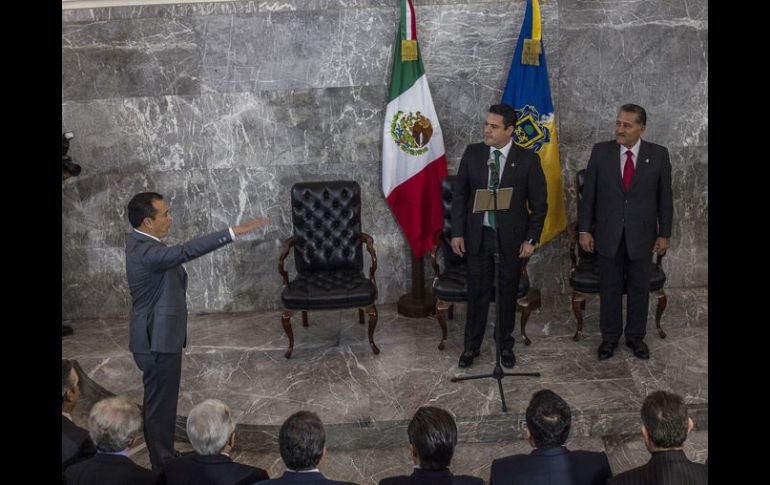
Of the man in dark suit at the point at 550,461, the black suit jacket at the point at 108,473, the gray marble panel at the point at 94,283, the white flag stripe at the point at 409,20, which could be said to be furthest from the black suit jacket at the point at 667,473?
the gray marble panel at the point at 94,283

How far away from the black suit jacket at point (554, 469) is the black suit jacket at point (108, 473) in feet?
4.06

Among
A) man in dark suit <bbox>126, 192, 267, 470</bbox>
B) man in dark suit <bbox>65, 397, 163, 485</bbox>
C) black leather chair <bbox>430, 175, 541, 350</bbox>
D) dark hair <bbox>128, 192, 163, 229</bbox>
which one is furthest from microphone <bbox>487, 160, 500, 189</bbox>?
man in dark suit <bbox>65, 397, 163, 485</bbox>

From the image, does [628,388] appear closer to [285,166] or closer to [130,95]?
[285,166]

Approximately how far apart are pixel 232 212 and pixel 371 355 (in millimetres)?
1774

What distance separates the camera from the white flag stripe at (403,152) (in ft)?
20.2

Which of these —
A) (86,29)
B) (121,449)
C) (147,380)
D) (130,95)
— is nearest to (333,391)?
(147,380)

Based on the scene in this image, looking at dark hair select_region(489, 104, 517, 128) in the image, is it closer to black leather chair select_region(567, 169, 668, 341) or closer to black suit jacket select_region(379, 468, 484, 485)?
black leather chair select_region(567, 169, 668, 341)

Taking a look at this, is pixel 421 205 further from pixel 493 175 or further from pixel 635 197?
pixel 493 175

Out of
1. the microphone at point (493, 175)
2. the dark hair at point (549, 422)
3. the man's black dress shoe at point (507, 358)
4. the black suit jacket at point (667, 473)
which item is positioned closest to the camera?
the black suit jacket at point (667, 473)

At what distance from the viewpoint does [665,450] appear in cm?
271

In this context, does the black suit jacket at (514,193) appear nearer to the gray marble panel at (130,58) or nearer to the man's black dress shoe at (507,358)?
the man's black dress shoe at (507,358)

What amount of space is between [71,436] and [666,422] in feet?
7.30

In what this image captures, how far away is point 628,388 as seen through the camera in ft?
16.3

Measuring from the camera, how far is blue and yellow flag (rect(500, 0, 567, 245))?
597 centimetres
